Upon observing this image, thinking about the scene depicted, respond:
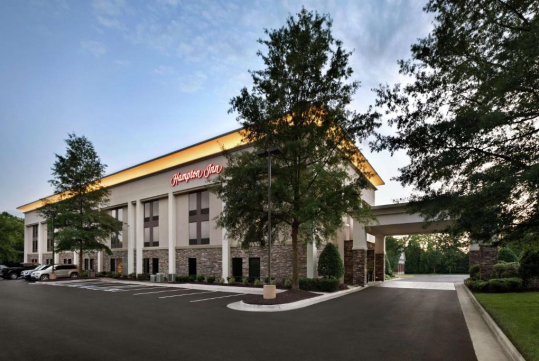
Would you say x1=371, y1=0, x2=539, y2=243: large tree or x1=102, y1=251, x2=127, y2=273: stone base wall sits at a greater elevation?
x1=371, y1=0, x2=539, y2=243: large tree

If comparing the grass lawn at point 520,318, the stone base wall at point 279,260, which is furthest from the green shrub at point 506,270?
the stone base wall at point 279,260

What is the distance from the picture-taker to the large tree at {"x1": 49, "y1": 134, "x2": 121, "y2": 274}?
3834cm

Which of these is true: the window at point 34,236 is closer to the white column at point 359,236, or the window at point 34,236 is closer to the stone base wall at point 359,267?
the stone base wall at point 359,267

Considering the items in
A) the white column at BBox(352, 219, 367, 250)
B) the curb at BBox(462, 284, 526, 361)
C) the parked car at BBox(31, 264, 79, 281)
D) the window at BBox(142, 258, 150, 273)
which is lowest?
the parked car at BBox(31, 264, 79, 281)

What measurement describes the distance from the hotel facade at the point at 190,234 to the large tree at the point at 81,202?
2.39 metres

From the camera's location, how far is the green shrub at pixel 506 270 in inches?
894

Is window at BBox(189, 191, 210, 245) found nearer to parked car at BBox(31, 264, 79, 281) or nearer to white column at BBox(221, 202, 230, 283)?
white column at BBox(221, 202, 230, 283)

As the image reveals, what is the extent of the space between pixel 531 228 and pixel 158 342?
12148mm

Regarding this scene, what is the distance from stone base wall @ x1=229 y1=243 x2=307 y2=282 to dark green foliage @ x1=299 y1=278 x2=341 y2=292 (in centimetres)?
247

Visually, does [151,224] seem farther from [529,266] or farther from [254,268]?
[529,266]

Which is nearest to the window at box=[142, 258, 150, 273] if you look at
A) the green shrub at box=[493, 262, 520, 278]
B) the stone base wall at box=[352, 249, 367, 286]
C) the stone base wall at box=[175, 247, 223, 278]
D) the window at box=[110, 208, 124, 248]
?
the stone base wall at box=[175, 247, 223, 278]

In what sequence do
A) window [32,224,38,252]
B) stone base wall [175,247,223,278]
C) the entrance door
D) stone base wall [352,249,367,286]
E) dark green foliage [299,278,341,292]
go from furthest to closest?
1. window [32,224,38,252]
2. stone base wall [175,247,223,278]
3. the entrance door
4. stone base wall [352,249,367,286]
5. dark green foliage [299,278,341,292]

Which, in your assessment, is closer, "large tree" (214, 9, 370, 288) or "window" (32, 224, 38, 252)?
"large tree" (214, 9, 370, 288)

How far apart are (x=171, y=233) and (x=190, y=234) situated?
214 centimetres
